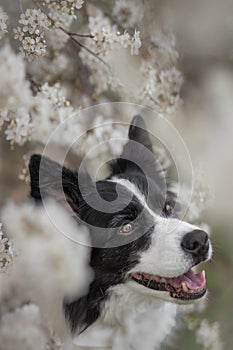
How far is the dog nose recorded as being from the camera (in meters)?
1.92

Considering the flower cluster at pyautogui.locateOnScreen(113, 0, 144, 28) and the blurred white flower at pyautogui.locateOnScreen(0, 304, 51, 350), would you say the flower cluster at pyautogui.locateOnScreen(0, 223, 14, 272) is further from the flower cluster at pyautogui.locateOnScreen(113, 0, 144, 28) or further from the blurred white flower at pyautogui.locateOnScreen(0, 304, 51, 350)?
the flower cluster at pyautogui.locateOnScreen(113, 0, 144, 28)

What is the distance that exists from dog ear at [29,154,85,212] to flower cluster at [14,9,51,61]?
20.7 inches

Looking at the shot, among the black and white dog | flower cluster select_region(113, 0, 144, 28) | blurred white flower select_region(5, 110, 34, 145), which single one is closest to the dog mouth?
the black and white dog

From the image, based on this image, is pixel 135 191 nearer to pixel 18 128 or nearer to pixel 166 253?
pixel 166 253

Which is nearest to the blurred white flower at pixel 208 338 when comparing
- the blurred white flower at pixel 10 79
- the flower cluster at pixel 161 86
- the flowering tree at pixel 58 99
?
the flowering tree at pixel 58 99

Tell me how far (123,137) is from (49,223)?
737mm

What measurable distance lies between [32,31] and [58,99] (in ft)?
1.23

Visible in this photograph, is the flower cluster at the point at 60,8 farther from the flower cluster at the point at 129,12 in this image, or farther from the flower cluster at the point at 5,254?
the flower cluster at the point at 5,254

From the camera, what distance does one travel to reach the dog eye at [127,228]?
2.02 meters

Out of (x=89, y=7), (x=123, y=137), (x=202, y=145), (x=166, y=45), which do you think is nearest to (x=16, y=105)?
(x=123, y=137)

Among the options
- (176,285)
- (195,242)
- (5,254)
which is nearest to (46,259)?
(5,254)

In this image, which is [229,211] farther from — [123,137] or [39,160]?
[39,160]

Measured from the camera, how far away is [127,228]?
2.03 meters

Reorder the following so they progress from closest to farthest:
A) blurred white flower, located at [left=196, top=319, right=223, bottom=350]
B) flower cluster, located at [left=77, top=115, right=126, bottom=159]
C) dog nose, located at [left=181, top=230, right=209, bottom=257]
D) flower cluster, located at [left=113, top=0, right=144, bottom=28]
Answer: dog nose, located at [left=181, top=230, right=209, bottom=257] → flower cluster, located at [left=77, top=115, right=126, bottom=159] → flower cluster, located at [left=113, top=0, right=144, bottom=28] → blurred white flower, located at [left=196, top=319, right=223, bottom=350]
